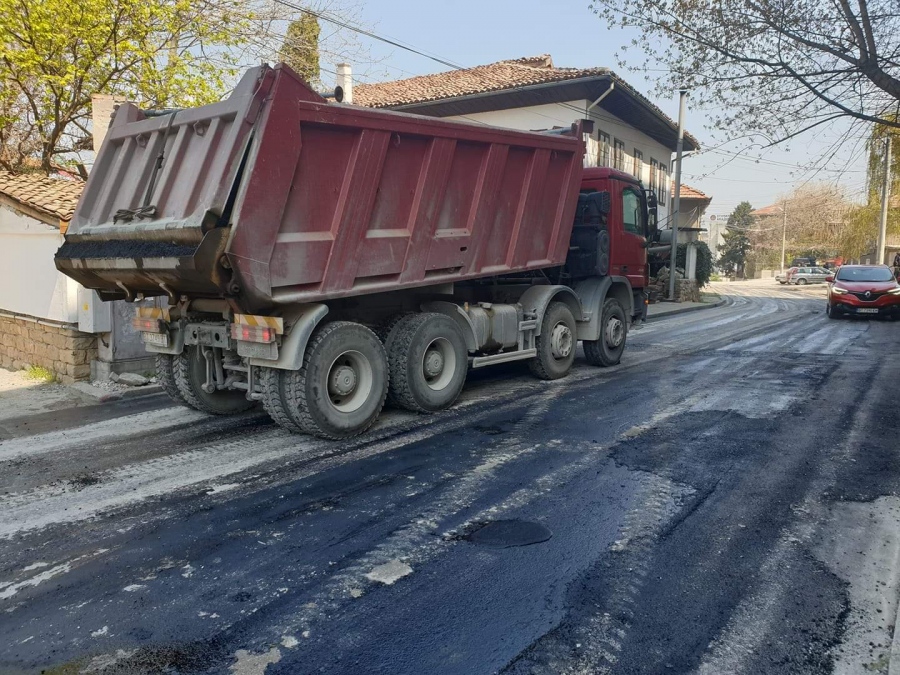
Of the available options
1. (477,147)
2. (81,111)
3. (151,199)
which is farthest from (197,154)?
(81,111)

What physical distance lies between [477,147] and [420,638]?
558 centimetres

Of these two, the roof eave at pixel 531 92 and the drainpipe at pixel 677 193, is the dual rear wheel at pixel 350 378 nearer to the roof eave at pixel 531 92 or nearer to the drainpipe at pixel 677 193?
the roof eave at pixel 531 92

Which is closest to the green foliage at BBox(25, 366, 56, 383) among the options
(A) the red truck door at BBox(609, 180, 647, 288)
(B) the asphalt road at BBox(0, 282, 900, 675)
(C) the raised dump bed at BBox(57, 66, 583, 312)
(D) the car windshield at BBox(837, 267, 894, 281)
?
(B) the asphalt road at BBox(0, 282, 900, 675)

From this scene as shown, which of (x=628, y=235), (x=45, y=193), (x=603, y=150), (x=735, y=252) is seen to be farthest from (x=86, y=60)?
(x=735, y=252)

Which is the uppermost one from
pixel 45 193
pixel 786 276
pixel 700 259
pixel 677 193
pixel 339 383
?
pixel 677 193

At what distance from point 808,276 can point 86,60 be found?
175ft

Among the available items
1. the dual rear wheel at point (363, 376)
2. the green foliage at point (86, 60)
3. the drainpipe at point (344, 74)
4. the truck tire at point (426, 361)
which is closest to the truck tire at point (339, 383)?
the dual rear wheel at point (363, 376)

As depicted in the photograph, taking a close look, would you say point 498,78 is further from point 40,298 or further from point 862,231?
point 862,231

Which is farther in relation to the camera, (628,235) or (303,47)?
(303,47)

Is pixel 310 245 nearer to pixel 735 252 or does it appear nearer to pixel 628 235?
pixel 628 235

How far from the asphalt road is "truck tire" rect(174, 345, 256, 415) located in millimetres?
217

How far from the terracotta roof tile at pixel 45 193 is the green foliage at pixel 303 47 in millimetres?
7179

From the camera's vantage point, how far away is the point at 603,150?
23594 millimetres

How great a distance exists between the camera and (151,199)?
592cm
